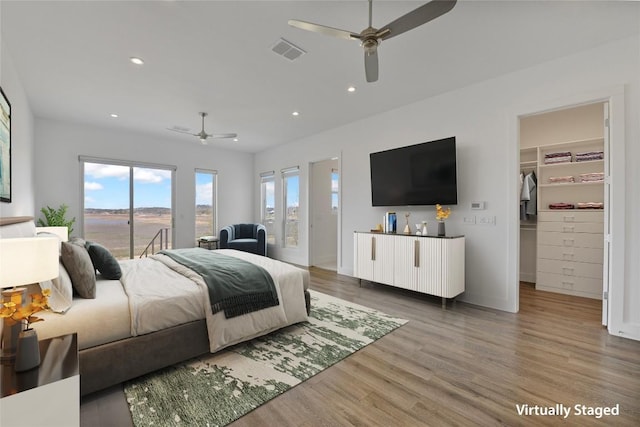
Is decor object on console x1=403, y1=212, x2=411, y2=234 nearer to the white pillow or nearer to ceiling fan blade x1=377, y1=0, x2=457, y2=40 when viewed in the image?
ceiling fan blade x1=377, y1=0, x2=457, y2=40

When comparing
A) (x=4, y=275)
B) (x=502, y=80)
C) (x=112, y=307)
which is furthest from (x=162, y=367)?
(x=502, y=80)

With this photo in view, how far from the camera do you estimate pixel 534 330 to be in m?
2.76

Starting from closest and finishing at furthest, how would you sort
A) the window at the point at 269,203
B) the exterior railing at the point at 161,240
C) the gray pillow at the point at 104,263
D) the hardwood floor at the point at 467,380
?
the hardwood floor at the point at 467,380
the gray pillow at the point at 104,263
the exterior railing at the point at 161,240
the window at the point at 269,203

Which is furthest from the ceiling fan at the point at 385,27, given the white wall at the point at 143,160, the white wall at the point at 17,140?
the white wall at the point at 143,160

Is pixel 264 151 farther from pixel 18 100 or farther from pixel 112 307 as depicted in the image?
pixel 112 307

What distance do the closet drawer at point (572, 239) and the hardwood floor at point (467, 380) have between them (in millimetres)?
1280

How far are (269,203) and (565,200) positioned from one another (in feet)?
19.3

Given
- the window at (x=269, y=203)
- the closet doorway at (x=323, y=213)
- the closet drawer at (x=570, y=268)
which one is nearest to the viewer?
the closet drawer at (x=570, y=268)

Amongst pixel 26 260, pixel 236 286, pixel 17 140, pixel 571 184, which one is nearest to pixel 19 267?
pixel 26 260

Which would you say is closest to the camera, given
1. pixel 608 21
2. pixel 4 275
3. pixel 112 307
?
pixel 4 275

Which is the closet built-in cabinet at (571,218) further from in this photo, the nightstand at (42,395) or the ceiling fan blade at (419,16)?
the nightstand at (42,395)

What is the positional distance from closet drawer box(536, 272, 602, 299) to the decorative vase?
217 inches

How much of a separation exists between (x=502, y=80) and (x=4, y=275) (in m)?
4.54

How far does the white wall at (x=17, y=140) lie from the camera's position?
2.63 m
